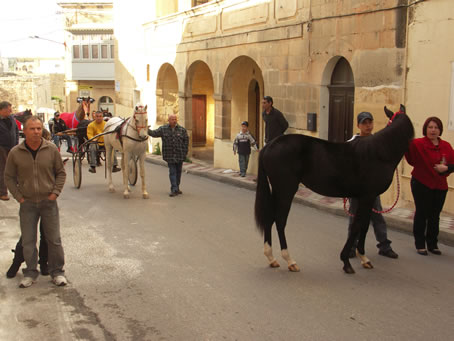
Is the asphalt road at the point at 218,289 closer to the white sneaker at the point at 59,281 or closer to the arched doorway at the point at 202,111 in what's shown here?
the white sneaker at the point at 59,281

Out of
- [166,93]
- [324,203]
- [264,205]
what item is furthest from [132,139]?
[166,93]

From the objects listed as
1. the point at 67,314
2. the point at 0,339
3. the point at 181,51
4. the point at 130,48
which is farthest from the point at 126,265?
the point at 130,48

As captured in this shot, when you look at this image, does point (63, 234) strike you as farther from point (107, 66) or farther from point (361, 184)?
point (107, 66)

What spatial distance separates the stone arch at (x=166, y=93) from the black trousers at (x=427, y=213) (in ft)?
53.7

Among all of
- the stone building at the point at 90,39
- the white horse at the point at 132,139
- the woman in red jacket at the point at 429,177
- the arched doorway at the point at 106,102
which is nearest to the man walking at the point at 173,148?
the white horse at the point at 132,139

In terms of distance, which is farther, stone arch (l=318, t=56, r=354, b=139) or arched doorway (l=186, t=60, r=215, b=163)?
arched doorway (l=186, t=60, r=215, b=163)

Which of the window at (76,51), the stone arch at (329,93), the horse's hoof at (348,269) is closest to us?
the horse's hoof at (348,269)

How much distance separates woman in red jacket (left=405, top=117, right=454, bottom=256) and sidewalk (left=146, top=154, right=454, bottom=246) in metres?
0.77

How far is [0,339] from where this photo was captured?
192 inches

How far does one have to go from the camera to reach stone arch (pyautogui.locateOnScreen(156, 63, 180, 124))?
76.1 feet

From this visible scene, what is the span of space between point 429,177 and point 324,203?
376 centimetres

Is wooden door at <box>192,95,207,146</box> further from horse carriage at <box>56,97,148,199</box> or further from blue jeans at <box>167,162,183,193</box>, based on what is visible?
blue jeans at <box>167,162,183,193</box>

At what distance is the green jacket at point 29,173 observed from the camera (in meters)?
6.02

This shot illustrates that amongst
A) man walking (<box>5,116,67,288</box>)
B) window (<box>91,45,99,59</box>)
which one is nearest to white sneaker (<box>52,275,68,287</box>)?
man walking (<box>5,116,67,288</box>)
